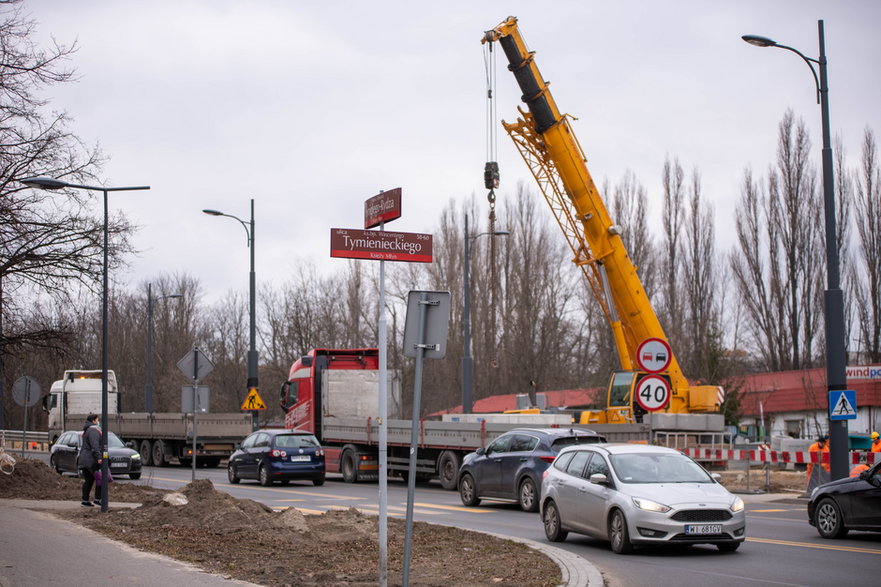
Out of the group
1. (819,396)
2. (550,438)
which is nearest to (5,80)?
(550,438)

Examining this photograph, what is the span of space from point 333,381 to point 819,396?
22.6 meters

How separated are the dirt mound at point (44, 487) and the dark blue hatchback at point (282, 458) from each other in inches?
151

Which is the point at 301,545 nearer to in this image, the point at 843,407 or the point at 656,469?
the point at 656,469

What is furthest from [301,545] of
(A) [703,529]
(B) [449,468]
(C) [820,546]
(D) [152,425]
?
(D) [152,425]

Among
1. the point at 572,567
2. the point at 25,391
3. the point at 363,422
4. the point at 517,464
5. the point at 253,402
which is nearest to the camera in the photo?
the point at 572,567

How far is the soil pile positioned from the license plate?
1.90 m

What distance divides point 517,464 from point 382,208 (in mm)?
11413

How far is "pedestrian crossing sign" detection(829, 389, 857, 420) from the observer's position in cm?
1800

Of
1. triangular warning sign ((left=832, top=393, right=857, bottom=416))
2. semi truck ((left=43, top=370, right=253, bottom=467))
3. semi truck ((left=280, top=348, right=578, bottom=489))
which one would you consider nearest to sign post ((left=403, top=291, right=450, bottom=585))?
triangular warning sign ((left=832, top=393, right=857, bottom=416))

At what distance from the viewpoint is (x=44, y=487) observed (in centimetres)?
2338

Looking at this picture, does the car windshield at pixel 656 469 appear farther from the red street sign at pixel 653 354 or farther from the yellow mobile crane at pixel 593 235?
the yellow mobile crane at pixel 593 235

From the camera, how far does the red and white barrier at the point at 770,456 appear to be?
21.5 metres

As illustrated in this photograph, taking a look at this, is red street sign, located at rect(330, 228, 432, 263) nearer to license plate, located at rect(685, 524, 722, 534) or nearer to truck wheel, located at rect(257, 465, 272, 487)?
license plate, located at rect(685, 524, 722, 534)

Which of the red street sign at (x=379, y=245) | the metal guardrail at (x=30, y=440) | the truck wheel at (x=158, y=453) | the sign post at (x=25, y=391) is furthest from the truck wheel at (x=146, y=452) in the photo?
the red street sign at (x=379, y=245)
